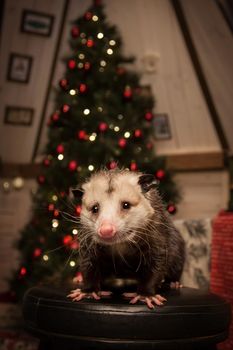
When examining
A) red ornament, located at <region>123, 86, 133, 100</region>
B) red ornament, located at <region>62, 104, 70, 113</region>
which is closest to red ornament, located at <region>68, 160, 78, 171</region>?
red ornament, located at <region>62, 104, 70, 113</region>

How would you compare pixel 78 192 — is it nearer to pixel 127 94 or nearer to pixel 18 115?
pixel 127 94

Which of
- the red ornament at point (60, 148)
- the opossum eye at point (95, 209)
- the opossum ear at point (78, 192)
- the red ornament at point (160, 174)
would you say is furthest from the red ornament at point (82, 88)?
the opossum eye at point (95, 209)

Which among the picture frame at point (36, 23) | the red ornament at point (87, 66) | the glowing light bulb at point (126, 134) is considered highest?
the picture frame at point (36, 23)

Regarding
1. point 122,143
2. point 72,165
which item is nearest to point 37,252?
point 72,165

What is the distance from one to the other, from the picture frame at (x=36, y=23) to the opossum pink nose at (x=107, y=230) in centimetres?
314

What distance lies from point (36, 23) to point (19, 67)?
1.49 ft

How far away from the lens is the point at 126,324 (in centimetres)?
135

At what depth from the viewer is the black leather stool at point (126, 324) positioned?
1.35m

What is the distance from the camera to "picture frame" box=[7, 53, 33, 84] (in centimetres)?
407

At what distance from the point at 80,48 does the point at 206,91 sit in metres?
1.22

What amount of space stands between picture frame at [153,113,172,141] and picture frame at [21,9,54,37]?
136 cm

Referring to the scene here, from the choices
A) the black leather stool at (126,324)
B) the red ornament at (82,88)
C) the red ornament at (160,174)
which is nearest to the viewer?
the black leather stool at (126,324)

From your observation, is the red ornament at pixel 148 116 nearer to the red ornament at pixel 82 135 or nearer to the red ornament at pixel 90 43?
the red ornament at pixel 82 135

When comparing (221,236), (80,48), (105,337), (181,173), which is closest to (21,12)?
(80,48)
